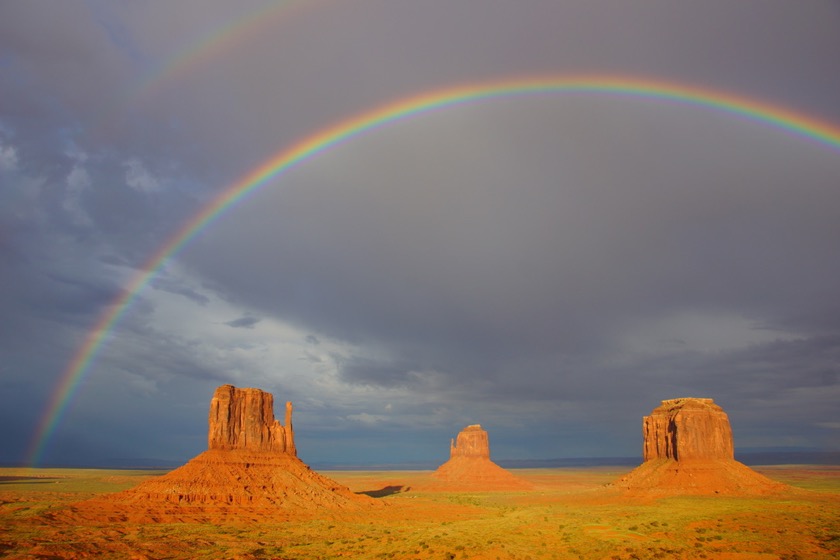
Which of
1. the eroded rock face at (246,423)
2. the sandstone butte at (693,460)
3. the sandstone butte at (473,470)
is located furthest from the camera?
the sandstone butte at (473,470)

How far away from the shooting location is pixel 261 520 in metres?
63.2

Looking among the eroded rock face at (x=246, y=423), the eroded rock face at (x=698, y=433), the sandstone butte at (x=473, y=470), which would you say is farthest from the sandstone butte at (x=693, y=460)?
the eroded rock face at (x=246, y=423)

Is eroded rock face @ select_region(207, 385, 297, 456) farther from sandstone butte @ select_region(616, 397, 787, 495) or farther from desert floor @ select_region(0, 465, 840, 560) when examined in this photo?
sandstone butte @ select_region(616, 397, 787, 495)

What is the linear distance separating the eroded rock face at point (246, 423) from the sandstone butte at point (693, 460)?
61920mm

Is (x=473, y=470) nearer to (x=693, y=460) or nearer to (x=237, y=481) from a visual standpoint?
(x=693, y=460)

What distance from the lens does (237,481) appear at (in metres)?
71.1

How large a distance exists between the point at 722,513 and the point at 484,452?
109898 millimetres

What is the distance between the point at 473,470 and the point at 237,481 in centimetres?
10412

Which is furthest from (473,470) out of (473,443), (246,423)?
(246,423)

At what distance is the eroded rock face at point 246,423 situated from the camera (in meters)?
76.6

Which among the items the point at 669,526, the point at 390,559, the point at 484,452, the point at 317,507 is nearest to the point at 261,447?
the point at 317,507

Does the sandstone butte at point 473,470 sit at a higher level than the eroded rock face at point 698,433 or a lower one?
lower

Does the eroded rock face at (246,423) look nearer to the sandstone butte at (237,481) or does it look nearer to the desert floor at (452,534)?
the sandstone butte at (237,481)

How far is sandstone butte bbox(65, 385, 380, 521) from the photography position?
6425 cm
